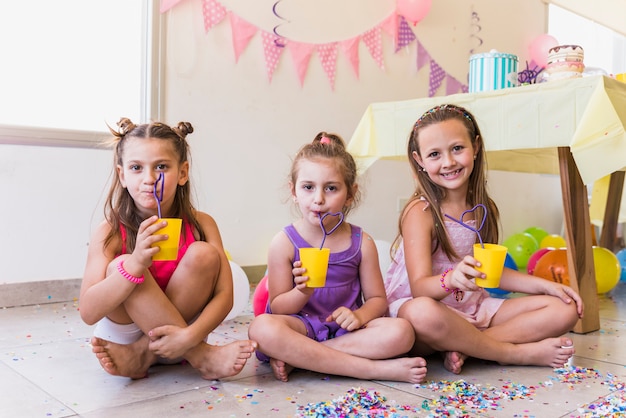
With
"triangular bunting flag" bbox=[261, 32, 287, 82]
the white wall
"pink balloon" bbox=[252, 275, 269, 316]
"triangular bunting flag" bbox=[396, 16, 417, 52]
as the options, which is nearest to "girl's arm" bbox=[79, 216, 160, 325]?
"pink balloon" bbox=[252, 275, 269, 316]

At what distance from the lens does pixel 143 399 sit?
114 centimetres

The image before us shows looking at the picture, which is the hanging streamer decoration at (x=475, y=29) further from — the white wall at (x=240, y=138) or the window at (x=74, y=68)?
the window at (x=74, y=68)

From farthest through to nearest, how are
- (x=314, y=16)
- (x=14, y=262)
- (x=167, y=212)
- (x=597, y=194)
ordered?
(x=597, y=194) < (x=314, y=16) < (x=14, y=262) < (x=167, y=212)

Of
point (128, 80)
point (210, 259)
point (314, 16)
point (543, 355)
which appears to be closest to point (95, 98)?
point (128, 80)

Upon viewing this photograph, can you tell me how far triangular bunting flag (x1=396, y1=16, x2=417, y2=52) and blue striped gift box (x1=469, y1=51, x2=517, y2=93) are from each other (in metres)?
1.37

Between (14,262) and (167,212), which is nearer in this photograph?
(167,212)

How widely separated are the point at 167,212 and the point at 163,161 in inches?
6.2

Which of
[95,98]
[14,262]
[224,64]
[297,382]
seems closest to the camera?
[297,382]

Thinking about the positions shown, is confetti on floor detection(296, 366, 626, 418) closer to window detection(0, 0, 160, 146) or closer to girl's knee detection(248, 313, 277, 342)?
girl's knee detection(248, 313, 277, 342)

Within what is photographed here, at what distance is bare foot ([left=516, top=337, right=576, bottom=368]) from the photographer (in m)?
1.39

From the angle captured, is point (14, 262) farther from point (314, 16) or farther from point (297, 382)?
point (314, 16)

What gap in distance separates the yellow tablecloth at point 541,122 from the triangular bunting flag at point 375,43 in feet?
4.20

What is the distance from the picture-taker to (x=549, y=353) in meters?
1.39

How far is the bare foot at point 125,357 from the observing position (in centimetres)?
121
